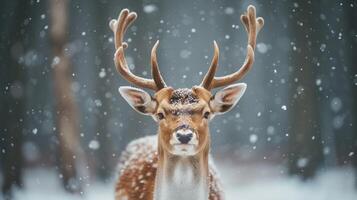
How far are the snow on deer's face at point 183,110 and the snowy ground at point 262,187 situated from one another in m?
1.00

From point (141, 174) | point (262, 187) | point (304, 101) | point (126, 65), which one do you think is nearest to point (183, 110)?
point (126, 65)

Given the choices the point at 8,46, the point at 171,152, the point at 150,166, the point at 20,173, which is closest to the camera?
the point at 171,152

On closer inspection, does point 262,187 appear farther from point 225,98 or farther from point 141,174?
point 225,98

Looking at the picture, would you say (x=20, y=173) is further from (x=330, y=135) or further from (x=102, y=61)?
(x=330, y=135)

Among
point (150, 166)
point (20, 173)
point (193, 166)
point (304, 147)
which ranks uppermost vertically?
point (304, 147)

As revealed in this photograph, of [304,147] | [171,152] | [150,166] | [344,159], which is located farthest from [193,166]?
[304,147]

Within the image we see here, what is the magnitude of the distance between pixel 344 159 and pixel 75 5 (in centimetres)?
113

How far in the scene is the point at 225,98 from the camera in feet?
6.20

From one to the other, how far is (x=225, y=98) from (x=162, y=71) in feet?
4.18

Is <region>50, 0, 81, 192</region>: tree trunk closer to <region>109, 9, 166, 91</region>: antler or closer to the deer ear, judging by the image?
<region>109, 9, 166, 91</region>: antler

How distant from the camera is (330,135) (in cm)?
283

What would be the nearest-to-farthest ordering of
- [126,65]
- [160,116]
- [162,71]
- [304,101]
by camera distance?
[160,116]
[126,65]
[304,101]
[162,71]

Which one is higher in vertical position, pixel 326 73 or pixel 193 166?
pixel 326 73

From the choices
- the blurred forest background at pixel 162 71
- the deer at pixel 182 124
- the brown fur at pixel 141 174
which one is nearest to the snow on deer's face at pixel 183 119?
the deer at pixel 182 124
